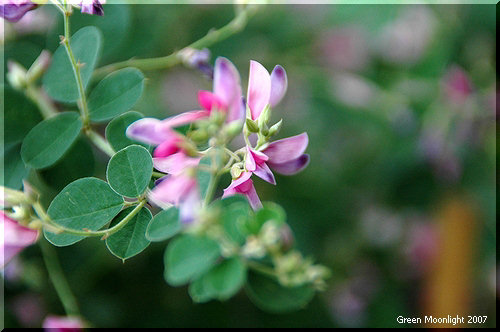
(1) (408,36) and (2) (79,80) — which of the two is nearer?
(2) (79,80)

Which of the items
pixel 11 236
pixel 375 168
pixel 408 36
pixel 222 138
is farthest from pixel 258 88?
pixel 408 36

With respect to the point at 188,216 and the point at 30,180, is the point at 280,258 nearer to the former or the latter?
the point at 188,216

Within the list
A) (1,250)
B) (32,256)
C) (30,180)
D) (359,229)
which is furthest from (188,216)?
(359,229)

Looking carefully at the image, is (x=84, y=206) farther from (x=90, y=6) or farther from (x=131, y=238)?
(x=90, y=6)

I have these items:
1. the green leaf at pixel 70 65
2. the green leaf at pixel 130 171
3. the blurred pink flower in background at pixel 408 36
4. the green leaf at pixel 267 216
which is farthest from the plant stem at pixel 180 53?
the blurred pink flower in background at pixel 408 36

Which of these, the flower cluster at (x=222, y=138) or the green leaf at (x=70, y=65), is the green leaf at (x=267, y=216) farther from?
the green leaf at (x=70, y=65)

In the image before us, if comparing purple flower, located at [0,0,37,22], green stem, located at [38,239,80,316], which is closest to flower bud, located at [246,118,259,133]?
purple flower, located at [0,0,37,22]
